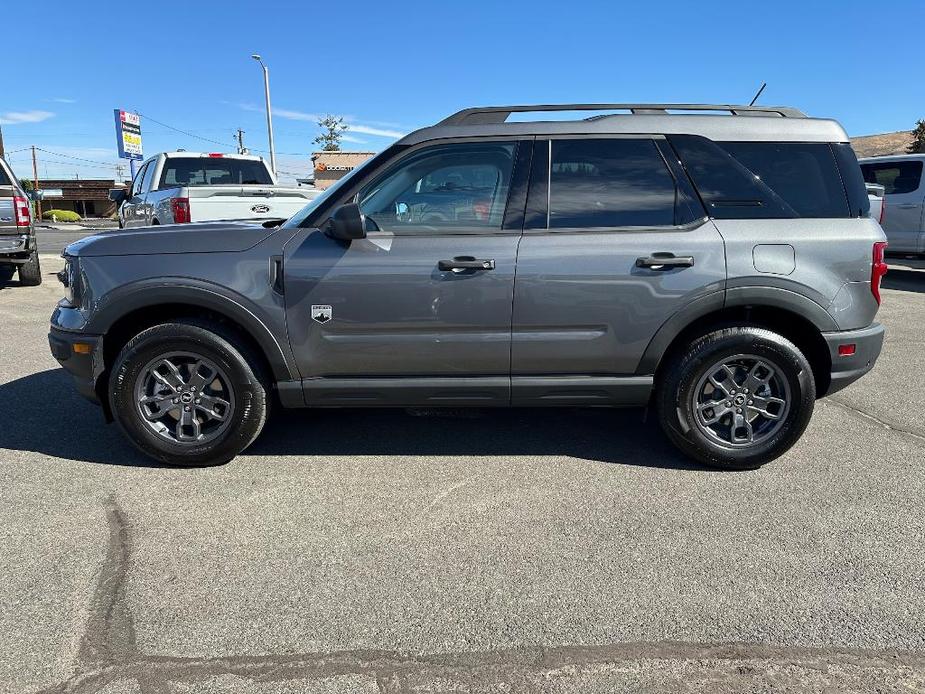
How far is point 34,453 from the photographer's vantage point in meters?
3.93

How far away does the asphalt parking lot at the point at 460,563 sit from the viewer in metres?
2.18

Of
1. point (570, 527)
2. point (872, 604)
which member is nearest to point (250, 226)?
point (570, 527)

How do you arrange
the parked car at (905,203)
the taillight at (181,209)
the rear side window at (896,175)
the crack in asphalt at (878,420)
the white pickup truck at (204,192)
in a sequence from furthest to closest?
the rear side window at (896,175) < the parked car at (905,203) < the white pickup truck at (204,192) < the taillight at (181,209) < the crack in asphalt at (878,420)

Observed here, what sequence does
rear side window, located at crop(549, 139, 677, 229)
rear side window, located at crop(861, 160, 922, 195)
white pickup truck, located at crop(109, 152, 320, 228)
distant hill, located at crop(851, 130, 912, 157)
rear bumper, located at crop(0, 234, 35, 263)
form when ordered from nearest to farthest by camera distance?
rear side window, located at crop(549, 139, 677, 229) < white pickup truck, located at crop(109, 152, 320, 228) < rear bumper, located at crop(0, 234, 35, 263) < rear side window, located at crop(861, 160, 922, 195) < distant hill, located at crop(851, 130, 912, 157)

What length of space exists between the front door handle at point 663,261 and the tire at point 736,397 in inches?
17.8

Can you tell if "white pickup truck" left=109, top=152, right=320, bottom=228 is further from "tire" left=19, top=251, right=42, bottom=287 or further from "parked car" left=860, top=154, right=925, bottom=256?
"parked car" left=860, top=154, right=925, bottom=256

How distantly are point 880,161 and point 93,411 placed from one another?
12651mm

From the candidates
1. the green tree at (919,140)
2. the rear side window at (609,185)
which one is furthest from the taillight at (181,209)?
the green tree at (919,140)

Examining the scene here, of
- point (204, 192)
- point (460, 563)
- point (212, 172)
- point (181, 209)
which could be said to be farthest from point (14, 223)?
point (460, 563)

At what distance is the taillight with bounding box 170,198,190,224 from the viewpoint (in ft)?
25.8

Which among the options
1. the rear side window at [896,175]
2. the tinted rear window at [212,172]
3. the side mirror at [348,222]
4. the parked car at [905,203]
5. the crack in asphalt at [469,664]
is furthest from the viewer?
the rear side window at [896,175]

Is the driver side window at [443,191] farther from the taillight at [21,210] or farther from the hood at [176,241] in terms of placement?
the taillight at [21,210]

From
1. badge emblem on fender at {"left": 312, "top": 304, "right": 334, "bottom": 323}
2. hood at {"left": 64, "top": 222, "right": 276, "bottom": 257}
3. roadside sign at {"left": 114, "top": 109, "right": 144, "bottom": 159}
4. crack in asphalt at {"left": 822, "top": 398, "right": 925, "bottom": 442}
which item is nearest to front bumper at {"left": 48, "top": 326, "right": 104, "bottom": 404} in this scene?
hood at {"left": 64, "top": 222, "right": 276, "bottom": 257}

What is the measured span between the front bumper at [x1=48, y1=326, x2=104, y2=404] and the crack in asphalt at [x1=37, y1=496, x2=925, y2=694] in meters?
1.79
